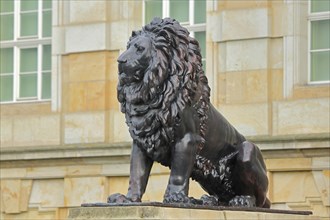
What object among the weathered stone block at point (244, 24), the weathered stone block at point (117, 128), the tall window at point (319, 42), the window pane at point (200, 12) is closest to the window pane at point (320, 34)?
the tall window at point (319, 42)

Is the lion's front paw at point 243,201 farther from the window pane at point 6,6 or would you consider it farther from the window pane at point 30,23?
the window pane at point 6,6

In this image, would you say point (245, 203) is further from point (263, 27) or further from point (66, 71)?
point (66, 71)

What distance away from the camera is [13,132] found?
27.7m

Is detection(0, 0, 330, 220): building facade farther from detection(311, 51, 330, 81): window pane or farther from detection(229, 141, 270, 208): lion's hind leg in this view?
detection(229, 141, 270, 208): lion's hind leg

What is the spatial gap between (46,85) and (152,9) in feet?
8.23

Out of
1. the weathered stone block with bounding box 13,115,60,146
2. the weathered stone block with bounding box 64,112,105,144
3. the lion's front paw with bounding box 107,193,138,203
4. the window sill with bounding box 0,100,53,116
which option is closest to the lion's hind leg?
the lion's front paw with bounding box 107,193,138,203

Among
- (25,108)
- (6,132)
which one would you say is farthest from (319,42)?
(6,132)

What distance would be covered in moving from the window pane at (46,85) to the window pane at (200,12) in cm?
308

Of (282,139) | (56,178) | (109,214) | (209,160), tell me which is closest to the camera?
(109,214)

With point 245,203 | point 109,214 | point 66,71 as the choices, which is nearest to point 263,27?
point 66,71

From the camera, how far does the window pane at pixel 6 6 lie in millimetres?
28219

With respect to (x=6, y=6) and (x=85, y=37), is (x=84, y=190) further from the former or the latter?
(x=6, y=6)

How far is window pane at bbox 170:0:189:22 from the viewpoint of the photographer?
26.2 m

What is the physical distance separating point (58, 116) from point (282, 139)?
474 centimetres
